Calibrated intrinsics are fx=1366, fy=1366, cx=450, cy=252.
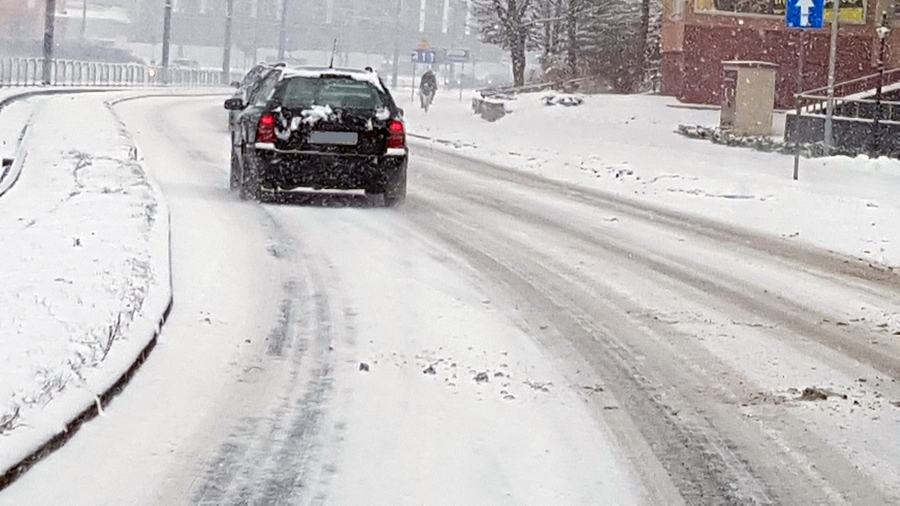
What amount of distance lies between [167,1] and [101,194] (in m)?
54.0

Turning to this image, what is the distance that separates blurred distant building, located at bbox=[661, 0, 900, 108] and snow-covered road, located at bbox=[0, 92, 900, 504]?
28.7 metres

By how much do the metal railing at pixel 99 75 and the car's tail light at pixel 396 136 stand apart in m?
35.0

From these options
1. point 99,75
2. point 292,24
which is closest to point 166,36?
point 99,75

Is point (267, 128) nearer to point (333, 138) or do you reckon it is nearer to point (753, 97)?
point (333, 138)

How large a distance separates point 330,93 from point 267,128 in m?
0.82

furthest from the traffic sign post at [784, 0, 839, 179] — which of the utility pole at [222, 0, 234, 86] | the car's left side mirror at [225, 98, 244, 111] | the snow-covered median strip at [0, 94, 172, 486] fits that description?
the utility pole at [222, 0, 234, 86]

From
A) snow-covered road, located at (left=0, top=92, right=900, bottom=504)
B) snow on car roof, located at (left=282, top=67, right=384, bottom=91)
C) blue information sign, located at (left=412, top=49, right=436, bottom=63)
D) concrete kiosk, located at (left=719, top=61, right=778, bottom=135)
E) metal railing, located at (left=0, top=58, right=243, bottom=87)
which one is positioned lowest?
snow-covered road, located at (left=0, top=92, right=900, bottom=504)

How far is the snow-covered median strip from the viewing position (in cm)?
530

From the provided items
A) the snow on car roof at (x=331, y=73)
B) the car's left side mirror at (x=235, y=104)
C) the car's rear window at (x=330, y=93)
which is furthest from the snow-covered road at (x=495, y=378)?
the car's left side mirror at (x=235, y=104)

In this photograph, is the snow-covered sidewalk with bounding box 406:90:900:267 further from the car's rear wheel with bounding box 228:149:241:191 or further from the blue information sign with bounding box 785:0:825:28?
the car's rear wheel with bounding box 228:149:241:191

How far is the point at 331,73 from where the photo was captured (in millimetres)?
14227

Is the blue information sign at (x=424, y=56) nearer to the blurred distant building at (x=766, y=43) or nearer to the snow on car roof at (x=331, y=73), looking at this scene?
the blurred distant building at (x=766, y=43)

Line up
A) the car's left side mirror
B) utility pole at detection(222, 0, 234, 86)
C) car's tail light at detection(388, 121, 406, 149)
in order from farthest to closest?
utility pole at detection(222, 0, 234, 86), the car's left side mirror, car's tail light at detection(388, 121, 406, 149)

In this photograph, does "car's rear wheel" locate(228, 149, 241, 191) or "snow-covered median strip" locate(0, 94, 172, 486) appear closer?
"snow-covered median strip" locate(0, 94, 172, 486)
